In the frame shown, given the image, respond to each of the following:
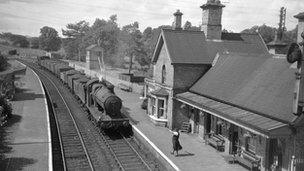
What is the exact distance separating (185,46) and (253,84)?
8338 millimetres

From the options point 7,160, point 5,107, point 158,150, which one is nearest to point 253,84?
point 158,150

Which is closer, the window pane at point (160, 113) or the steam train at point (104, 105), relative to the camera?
the steam train at point (104, 105)

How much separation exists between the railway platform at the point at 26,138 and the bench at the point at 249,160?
380 inches

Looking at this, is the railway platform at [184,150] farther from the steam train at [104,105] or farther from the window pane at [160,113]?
the steam train at [104,105]

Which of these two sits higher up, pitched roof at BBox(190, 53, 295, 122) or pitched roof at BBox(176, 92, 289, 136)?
pitched roof at BBox(190, 53, 295, 122)

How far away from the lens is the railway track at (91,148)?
63.1 feet

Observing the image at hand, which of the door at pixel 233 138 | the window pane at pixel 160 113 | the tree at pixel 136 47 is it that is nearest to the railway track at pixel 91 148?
the window pane at pixel 160 113

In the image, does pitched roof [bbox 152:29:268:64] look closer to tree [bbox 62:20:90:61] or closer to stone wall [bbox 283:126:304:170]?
stone wall [bbox 283:126:304:170]

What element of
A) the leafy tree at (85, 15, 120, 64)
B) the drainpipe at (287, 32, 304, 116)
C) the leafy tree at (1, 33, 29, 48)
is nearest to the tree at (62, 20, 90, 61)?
the leafy tree at (85, 15, 120, 64)

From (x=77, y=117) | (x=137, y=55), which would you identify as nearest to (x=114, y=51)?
(x=137, y=55)

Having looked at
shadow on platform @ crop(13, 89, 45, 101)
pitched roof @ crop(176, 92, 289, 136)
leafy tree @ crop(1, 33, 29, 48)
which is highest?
leafy tree @ crop(1, 33, 29, 48)

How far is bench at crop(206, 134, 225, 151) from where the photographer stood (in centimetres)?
2147

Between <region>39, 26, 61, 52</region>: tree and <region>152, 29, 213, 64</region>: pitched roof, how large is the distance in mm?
117017

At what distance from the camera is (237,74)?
2294cm
